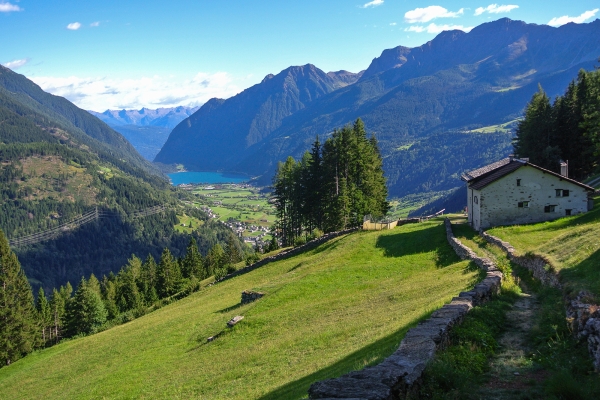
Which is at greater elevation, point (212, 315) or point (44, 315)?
point (212, 315)

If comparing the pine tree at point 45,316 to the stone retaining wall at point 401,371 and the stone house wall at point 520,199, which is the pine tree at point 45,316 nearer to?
the stone house wall at point 520,199

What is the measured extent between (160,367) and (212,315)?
31.4 feet

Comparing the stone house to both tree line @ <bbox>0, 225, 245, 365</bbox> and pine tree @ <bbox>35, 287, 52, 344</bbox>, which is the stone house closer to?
tree line @ <bbox>0, 225, 245, 365</bbox>

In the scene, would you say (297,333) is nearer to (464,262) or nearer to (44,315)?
(464,262)

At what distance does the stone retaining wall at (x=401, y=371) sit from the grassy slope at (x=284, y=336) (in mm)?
1597

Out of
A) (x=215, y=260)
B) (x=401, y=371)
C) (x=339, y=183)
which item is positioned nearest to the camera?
(x=401, y=371)

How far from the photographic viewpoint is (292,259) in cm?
5175

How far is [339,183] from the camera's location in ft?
206

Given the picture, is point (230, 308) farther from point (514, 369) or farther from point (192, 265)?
point (192, 265)

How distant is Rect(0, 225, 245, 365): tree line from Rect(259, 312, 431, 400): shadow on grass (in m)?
49.8

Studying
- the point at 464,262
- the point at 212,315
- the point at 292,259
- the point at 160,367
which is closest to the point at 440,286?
the point at 464,262

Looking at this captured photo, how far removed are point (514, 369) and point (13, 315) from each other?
64641 mm

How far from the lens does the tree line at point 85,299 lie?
188 ft

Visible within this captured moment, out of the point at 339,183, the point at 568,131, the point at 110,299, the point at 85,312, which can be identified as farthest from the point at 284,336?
the point at 110,299
